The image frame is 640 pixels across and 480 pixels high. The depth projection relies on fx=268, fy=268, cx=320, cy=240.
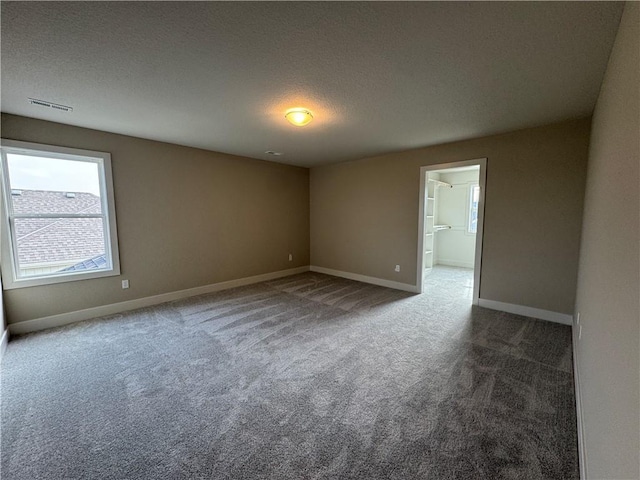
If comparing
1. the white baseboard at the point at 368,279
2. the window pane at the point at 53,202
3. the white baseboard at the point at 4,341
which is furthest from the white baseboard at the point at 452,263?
the white baseboard at the point at 4,341

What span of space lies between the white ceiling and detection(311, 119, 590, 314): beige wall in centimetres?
45

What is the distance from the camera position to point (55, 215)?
128 inches

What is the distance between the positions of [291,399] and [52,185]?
3.78m

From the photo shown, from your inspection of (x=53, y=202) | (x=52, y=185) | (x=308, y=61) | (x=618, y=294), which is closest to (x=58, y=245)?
(x=53, y=202)

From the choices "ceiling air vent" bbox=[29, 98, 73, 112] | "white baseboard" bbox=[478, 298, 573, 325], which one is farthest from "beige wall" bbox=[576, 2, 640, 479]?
"ceiling air vent" bbox=[29, 98, 73, 112]

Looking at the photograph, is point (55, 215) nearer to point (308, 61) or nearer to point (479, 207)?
point (308, 61)

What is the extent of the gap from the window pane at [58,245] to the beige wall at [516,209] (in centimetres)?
439

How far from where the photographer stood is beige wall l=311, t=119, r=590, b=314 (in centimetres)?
321

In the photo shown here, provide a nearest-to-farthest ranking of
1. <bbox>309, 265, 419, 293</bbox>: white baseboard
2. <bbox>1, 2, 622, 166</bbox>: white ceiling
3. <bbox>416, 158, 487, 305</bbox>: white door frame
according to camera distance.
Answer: <bbox>1, 2, 622, 166</bbox>: white ceiling
<bbox>416, 158, 487, 305</bbox>: white door frame
<bbox>309, 265, 419, 293</bbox>: white baseboard

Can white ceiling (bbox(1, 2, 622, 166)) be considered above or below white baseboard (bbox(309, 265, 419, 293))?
above

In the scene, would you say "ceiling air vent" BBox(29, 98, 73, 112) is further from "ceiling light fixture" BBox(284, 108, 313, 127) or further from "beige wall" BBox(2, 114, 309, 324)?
"ceiling light fixture" BBox(284, 108, 313, 127)

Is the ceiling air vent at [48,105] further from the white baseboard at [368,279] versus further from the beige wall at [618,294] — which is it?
the white baseboard at [368,279]

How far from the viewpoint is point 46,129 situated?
10.4ft

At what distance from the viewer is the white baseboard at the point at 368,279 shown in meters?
4.82
